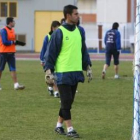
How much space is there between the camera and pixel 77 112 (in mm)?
13758

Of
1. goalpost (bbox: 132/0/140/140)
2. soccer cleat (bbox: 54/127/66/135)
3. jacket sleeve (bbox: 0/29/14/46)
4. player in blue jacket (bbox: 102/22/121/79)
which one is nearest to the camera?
goalpost (bbox: 132/0/140/140)

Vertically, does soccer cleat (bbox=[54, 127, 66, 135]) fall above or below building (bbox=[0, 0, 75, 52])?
below

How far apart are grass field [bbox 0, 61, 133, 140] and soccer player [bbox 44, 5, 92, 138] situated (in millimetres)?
573

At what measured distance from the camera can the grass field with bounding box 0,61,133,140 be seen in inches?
436

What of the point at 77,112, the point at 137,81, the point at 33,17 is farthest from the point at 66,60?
the point at 33,17

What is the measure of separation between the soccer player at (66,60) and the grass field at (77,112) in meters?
0.57

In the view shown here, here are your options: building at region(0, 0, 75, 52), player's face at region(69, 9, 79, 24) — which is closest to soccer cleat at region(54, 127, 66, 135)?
player's face at region(69, 9, 79, 24)

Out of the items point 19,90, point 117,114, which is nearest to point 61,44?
point 117,114

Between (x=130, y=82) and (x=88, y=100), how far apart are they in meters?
6.10

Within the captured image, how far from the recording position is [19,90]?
18.8m

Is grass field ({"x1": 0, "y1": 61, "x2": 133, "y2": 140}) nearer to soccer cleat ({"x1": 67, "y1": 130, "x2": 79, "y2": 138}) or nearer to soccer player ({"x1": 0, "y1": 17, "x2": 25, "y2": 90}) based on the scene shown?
soccer cleat ({"x1": 67, "y1": 130, "x2": 79, "y2": 138})

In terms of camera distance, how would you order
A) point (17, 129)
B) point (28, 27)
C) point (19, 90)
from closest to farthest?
point (17, 129) → point (19, 90) → point (28, 27)

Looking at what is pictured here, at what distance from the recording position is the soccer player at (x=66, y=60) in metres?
10.6

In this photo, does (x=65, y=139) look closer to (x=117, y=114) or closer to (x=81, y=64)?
(x=81, y=64)
